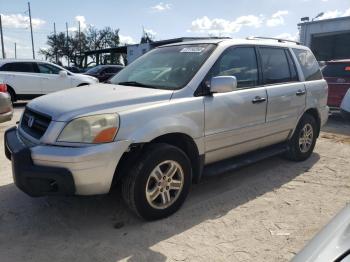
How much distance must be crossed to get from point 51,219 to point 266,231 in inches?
82.5

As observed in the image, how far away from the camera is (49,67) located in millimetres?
12945

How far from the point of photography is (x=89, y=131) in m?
3.02

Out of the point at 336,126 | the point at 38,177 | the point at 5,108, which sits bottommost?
the point at 336,126

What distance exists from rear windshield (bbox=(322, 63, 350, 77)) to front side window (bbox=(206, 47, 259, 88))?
639cm

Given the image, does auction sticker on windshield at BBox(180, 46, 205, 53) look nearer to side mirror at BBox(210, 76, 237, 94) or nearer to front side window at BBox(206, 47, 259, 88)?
front side window at BBox(206, 47, 259, 88)

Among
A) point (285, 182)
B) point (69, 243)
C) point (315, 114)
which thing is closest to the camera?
point (69, 243)

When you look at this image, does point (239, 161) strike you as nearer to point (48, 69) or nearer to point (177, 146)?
point (177, 146)

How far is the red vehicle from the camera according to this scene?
9562 millimetres

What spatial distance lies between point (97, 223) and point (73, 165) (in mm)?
847

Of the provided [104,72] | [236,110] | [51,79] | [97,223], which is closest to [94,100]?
[97,223]

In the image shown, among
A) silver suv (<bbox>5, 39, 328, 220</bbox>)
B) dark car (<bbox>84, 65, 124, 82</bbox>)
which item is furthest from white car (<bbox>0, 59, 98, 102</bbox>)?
silver suv (<bbox>5, 39, 328, 220</bbox>)

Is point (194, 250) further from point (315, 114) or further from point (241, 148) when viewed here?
point (315, 114)

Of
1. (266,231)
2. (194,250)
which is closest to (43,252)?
(194,250)

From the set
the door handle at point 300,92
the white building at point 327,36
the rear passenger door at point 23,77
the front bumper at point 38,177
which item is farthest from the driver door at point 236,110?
the white building at point 327,36
